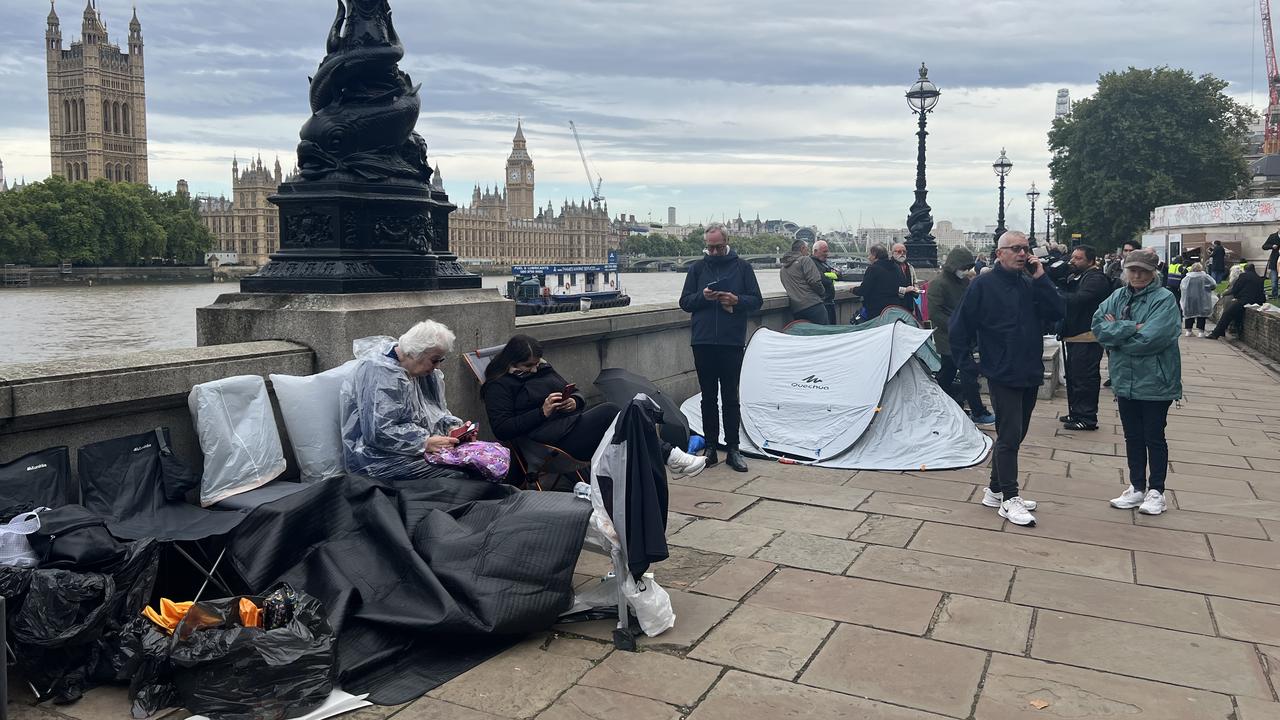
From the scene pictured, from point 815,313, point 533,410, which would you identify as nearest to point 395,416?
point 533,410

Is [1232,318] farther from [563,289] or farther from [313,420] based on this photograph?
[563,289]

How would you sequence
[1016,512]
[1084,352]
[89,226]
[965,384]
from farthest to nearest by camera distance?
[89,226] → [1084,352] → [965,384] → [1016,512]

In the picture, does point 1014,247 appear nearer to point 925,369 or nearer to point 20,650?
point 925,369

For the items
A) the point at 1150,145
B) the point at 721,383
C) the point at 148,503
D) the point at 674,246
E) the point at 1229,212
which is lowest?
the point at 148,503

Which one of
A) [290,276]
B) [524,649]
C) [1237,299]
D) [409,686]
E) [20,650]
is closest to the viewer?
[20,650]

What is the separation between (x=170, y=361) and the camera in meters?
4.33

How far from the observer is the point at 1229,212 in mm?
51188

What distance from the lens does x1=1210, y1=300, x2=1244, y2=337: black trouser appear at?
2081 centimetres

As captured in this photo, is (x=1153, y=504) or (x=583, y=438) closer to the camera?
(x=583, y=438)

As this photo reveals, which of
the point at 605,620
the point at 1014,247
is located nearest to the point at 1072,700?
the point at 605,620

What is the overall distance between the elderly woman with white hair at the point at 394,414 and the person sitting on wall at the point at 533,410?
64cm

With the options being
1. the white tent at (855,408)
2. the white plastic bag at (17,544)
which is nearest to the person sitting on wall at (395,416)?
the white plastic bag at (17,544)

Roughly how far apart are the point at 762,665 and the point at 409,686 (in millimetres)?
1305

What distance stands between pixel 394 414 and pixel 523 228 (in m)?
144
